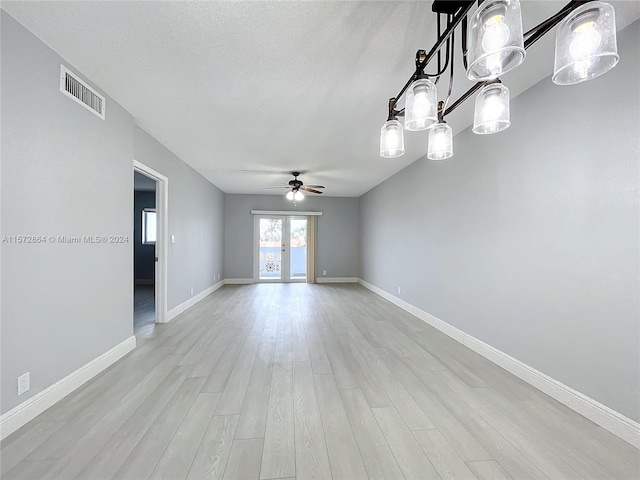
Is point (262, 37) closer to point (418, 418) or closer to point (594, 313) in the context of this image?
point (418, 418)

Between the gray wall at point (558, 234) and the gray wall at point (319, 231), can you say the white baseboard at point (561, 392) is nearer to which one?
the gray wall at point (558, 234)

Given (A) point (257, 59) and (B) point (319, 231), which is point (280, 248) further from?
(A) point (257, 59)

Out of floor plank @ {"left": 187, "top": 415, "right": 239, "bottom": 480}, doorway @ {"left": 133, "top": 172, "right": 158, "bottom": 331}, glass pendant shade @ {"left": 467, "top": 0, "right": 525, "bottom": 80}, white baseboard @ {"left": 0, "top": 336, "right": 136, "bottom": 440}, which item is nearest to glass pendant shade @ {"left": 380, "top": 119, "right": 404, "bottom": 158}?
glass pendant shade @ {"left": 467, "top": 0, "right": 525, "bottom": 80}

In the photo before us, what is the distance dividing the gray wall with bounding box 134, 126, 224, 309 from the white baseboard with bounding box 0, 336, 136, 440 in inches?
59.6

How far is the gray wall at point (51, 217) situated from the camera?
1.69 meters

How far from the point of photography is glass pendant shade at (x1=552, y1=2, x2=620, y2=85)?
0.93 metres

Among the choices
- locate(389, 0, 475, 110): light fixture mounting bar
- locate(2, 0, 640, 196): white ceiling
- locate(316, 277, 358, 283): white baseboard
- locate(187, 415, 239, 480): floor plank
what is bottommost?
locate(187, 415, 239, 480): floor plank

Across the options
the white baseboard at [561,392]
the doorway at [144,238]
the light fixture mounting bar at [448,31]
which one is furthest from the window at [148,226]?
the light fixture mounting bar at [448,31]

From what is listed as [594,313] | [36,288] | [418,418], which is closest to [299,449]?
[418,418]

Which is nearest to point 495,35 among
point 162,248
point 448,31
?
point 448,31

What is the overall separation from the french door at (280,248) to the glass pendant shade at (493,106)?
654cm

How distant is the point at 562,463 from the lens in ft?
4.94

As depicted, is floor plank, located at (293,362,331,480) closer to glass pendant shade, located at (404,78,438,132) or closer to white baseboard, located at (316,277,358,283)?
glass pendant shade, located at (404,78,438,132)

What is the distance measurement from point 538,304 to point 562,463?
3.83 ft
